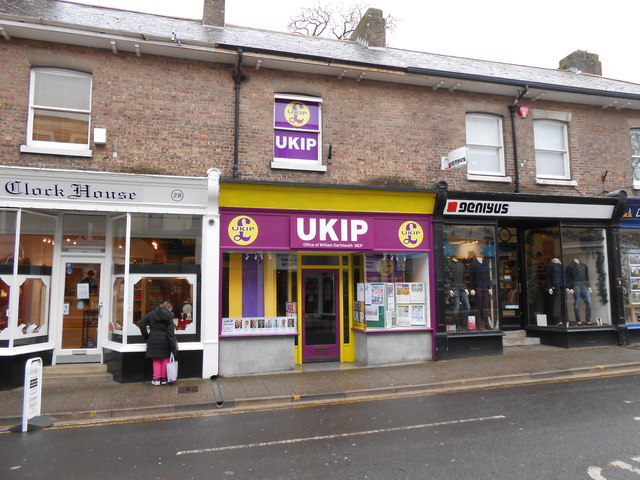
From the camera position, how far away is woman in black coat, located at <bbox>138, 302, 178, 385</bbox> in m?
8.91

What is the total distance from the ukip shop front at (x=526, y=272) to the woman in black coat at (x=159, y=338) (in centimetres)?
625

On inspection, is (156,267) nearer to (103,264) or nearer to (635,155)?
(103,264)

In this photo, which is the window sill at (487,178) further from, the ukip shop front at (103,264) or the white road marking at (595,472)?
the white road marking at (595,472)

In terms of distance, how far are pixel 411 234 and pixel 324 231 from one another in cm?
229

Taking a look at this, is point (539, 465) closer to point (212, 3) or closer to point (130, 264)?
point (130, 264)

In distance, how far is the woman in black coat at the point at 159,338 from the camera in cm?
891

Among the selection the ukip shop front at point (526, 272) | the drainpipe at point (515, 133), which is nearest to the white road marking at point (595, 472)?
the ukip shop front at point (526, 272)

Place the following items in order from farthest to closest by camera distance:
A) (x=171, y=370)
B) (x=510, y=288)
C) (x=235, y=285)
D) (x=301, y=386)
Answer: (x=510, y=288) < (x=235, y=285) < (x=171, y=370) < (x=301, y=386)

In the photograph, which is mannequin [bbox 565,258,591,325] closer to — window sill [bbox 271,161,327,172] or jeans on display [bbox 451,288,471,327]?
jeans on display [bbox 451,288,471,327]

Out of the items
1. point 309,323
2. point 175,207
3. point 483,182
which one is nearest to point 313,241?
point 309,323

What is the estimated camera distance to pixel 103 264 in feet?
33.6

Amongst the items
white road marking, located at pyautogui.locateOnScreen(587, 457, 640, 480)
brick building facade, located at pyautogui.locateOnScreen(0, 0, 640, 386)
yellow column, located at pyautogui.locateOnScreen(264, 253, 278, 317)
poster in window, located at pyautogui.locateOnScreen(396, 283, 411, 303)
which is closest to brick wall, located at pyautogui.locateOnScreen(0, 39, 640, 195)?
brick building facade, located at pyautogui.locateOnScreen(0, 0, 640, 386)

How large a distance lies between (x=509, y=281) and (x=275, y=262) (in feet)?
23.7

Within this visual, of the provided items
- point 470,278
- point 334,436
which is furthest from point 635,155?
point 334,436
